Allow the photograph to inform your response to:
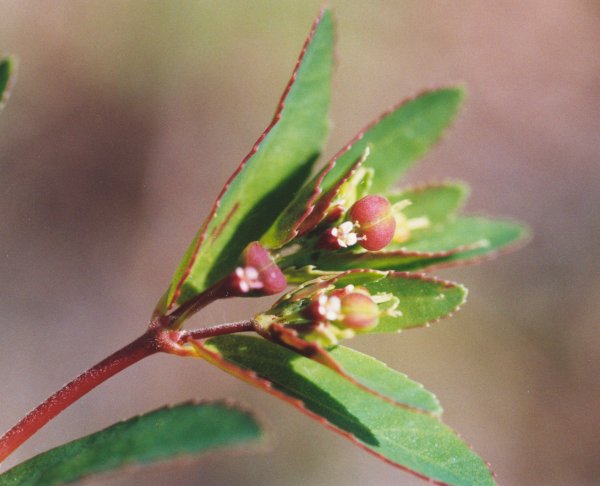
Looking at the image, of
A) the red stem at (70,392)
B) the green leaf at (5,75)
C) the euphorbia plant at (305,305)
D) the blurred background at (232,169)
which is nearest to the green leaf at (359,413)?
the euphorbia plant at (305,305)

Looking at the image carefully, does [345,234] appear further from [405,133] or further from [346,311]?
[405,133]

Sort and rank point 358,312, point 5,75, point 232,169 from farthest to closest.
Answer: point 232,169
point 5,75
point 358,312

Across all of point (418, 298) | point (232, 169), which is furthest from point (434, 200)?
point (232, 169)

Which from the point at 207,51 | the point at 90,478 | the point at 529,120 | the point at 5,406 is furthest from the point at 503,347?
the point at 90,478

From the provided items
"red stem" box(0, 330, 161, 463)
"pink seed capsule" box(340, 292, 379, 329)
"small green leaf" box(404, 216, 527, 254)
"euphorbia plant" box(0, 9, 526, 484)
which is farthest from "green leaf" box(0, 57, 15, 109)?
"small green leaf" box(404, 216, 527, 254)

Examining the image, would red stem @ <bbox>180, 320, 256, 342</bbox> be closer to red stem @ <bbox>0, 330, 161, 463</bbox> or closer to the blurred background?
red stem @ <bbox>0, 330, 161, 463</bbox>

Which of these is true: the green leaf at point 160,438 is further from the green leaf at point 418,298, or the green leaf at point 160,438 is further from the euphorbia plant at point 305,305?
the green leaf at point 418,298
